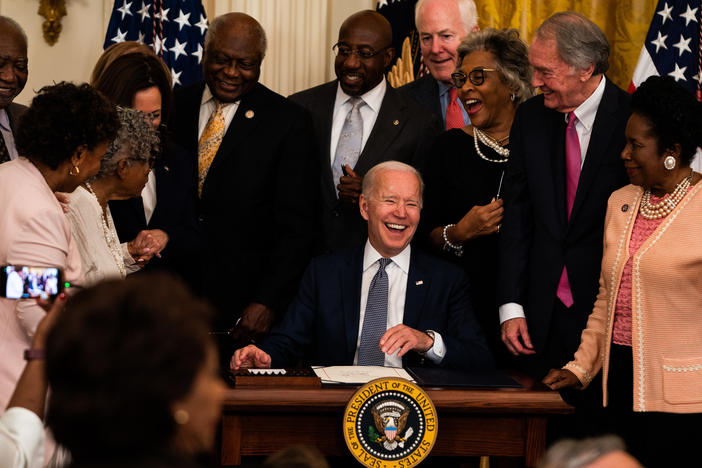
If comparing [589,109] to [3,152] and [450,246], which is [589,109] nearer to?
[450,246]

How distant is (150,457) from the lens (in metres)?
1.26

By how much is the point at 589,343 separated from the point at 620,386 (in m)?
0.18

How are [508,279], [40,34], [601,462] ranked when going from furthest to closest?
[40,34], [508,279], [601,462]

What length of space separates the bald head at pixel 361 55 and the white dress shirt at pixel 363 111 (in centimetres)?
4

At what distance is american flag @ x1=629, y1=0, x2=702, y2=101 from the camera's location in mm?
5230

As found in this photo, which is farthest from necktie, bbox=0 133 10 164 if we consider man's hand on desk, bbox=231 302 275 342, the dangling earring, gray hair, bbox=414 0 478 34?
the dangling earring

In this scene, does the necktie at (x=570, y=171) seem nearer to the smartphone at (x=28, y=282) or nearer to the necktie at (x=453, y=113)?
the necktie at (x=453, y=113)

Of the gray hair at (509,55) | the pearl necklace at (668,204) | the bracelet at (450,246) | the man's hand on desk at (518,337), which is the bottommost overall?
the man's hand on desk at (518,337)

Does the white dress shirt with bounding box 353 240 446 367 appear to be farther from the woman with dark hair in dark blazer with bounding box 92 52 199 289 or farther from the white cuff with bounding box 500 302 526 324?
the woman with dark hair in dark blazer with bounding box 92 52 199 289

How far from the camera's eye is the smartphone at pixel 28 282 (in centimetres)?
215

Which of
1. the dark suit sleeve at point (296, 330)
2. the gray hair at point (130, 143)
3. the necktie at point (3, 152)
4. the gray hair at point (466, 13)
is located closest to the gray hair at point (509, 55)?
the gray hair at point (466, 13)

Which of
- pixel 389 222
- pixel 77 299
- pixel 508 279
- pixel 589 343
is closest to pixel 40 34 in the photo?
pixel 389 222

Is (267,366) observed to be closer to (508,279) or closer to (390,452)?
(390,452)

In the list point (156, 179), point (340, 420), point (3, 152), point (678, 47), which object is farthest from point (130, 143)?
point (678, 47)
